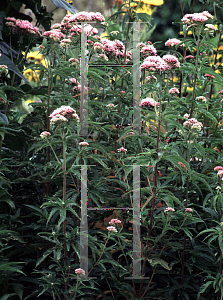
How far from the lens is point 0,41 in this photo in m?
2.53

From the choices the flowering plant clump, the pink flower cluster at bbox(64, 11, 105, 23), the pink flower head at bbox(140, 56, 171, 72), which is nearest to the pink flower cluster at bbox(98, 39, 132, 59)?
the flowering plant clump

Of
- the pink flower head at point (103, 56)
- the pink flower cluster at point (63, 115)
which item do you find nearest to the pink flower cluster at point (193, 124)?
the pink flower cluster at point (63, 115)

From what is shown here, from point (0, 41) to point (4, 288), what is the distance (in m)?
1.61

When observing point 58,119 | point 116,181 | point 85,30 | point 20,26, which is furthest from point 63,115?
point 20,26

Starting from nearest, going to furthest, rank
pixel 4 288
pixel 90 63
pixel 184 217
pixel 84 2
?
pixel 184 217
pixel 4 288
pixel 90 63
pixel 84 2

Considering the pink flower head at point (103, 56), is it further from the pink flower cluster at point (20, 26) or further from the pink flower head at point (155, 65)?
the pink flower cluster at point (20, 26)

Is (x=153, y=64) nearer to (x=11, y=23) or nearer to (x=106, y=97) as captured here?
(x=106, y=97)

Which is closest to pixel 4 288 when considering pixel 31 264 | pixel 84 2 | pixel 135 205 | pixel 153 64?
pixel 31 264

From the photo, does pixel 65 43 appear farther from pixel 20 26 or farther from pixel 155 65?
pixel 155 65

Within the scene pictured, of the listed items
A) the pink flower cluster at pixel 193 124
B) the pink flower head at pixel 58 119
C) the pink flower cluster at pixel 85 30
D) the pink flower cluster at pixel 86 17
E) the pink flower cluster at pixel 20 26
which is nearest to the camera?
the pink flower head at pixel 58 119

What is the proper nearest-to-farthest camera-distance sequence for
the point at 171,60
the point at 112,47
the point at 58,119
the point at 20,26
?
the point at 58,119 < the point at 171,60 < the point at 112,47 < the point at 20,26

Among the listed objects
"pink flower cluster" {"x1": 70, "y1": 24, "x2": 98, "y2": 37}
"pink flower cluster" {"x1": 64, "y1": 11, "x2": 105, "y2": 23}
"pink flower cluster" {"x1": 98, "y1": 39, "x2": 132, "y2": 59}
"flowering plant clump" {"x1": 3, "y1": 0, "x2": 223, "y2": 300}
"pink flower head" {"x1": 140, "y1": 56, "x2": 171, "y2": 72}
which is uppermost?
"pink flower cluster" {"x1": 64, "y1": 11, "x2": 105, "y2": 23}

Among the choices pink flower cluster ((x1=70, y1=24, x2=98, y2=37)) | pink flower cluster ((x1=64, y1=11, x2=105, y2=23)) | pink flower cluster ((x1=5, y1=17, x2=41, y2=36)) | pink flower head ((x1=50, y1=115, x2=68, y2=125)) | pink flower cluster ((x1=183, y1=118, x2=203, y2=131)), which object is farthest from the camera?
pink flower cluster ((x1=5, y1=17, x2=41, y2=36))

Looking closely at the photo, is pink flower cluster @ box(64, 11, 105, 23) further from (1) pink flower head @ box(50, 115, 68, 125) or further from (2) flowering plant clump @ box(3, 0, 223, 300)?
(1) pink flower head @ box(50, 115, 68, 125)
